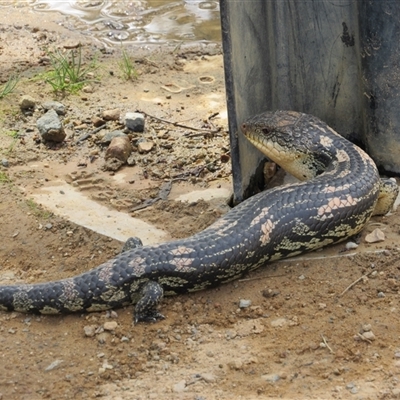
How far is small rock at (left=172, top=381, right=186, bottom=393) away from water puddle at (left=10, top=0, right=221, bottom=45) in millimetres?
6553

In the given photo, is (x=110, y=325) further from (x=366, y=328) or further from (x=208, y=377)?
(x=366, y=328)

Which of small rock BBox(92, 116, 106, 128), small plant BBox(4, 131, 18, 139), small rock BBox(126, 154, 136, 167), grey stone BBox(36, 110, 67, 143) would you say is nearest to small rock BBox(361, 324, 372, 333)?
small rock BBox(126, 154, 136, 167)

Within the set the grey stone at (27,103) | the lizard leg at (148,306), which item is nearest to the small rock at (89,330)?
the lizard leg at (148,306)

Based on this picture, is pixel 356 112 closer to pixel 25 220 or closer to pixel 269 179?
pixel 269 179

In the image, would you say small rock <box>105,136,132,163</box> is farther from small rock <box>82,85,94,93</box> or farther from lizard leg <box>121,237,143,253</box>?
lizard leg <box>121,237,143,253</box>

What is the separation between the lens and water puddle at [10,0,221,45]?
36.6ft

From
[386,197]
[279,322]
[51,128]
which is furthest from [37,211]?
[386,197]

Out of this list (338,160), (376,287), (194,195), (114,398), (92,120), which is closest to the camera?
(114,398)

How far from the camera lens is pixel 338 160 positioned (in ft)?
23.6

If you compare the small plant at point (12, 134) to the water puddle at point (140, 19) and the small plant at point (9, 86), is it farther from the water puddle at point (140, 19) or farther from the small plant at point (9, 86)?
the water puddle at point (140, 19)

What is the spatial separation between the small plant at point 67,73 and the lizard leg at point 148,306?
4038mm

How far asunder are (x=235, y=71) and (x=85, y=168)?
203 cm

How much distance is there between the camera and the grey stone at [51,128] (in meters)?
8.60

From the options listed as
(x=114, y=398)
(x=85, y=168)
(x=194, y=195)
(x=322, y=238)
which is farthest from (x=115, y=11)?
(x=114, y=398)
